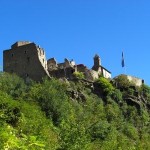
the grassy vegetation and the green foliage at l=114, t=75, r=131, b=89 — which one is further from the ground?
the green foliage at l=114, t=75, r=131, b=89

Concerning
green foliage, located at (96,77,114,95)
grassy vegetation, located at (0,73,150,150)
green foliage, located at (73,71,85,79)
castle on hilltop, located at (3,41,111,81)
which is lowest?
grassy vegetation, located at (0,73,150,150)

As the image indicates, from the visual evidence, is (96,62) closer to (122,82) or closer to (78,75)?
(122,82)

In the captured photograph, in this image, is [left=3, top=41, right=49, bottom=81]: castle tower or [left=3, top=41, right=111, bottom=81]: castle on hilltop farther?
[left=3, top=41, right=49, bottom=81]: castle tower

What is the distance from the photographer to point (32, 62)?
219ft

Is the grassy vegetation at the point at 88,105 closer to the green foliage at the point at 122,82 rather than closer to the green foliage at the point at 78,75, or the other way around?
the green foliage at the point at 122,82

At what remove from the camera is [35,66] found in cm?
6588

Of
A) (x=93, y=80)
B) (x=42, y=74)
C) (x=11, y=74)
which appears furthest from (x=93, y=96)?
(x=11, y=74)

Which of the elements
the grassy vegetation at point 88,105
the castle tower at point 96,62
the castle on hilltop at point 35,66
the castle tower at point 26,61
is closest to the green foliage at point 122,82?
the grassy vegetation at point 88,105

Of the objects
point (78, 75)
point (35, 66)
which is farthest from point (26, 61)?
point (78, 75)

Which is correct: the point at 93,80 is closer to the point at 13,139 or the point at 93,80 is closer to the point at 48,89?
the point at 48,89

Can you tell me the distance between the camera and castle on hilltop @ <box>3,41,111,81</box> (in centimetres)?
6519

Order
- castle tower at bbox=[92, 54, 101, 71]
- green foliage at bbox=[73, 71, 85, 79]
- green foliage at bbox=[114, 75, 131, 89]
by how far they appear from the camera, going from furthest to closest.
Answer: castle tower at bbox=[92, 54, 101, 71]
green foliage at bbox=[114, 75, 131, 89]
green foliage at bbox=[73, 71, 85, 79]

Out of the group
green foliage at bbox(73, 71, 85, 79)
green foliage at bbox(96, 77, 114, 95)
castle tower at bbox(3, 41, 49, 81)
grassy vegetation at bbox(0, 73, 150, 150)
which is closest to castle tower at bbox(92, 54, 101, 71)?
grassy vegetation at bbox(0, 73, 150, 150)

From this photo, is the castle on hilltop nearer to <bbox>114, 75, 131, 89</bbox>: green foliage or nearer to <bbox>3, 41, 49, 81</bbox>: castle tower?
<bbox>3, 41, 49, 81</bbox>: castle tower
